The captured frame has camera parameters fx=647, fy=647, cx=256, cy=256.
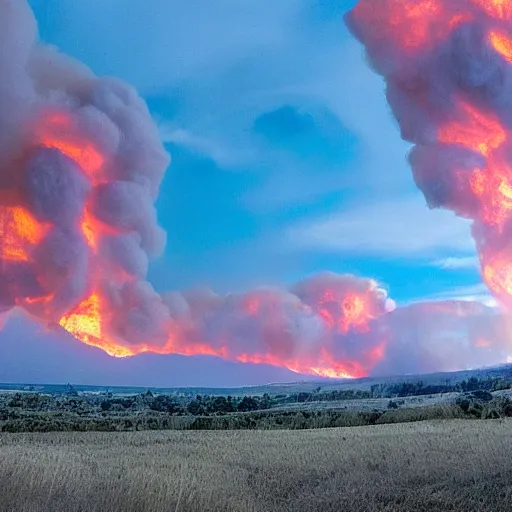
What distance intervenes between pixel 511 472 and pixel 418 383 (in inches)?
4787

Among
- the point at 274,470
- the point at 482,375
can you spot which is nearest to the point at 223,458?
the point at 274,470

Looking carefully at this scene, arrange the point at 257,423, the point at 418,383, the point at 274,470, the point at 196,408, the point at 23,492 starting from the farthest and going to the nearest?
the point at 418,383, the point at 196,408, the point at 257,423, the point at 274,470, the point at 23,492

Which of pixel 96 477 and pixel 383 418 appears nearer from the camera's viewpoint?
pixel 96 477

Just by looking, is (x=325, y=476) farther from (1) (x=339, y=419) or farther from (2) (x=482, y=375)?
(2) (x=482, y=375)

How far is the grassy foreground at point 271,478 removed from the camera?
51.2ft

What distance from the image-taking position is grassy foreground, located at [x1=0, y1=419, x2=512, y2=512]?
15.6 metres

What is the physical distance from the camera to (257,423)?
5350cm

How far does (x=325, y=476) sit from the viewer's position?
65.8 ft

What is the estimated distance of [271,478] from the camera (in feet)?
67.1

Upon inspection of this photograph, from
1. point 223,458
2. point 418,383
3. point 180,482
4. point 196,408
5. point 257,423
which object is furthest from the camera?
point 418,383

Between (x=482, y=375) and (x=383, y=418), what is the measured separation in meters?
97.5

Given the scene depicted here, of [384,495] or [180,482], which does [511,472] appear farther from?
[180,482]

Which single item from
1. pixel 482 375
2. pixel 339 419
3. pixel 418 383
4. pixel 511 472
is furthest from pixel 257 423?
pixel 482 375

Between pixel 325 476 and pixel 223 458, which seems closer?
pixel 325 476
